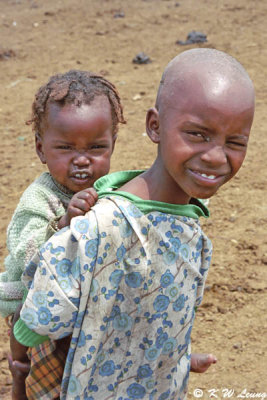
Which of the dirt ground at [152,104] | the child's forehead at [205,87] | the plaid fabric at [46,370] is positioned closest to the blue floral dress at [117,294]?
the plaid fabric at [46,370]

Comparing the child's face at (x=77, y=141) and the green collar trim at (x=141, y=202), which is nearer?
the green collar trim at (x=141, y=202)

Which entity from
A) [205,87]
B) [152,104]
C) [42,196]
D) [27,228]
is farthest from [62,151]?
[152,104]

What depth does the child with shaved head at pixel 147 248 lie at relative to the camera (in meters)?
1.69

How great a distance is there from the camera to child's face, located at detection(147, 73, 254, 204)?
5.47ft

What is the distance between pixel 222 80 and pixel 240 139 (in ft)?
0.56

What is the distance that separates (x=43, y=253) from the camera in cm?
175

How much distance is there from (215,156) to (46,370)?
0.91 metres

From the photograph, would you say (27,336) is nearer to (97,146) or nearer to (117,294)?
(117,294)

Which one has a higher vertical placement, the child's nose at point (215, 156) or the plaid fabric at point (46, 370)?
the child's nose at point (215, 156)

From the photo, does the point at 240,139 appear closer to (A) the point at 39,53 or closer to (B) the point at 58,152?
(B) the point at 58,152

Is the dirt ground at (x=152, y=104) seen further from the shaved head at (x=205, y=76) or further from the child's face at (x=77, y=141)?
the shaved head at (x=205, y=76)

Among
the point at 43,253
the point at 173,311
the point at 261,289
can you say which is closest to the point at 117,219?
the point at 43,253

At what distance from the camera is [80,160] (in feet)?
7.82

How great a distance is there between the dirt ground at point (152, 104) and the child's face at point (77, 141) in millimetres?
1495
